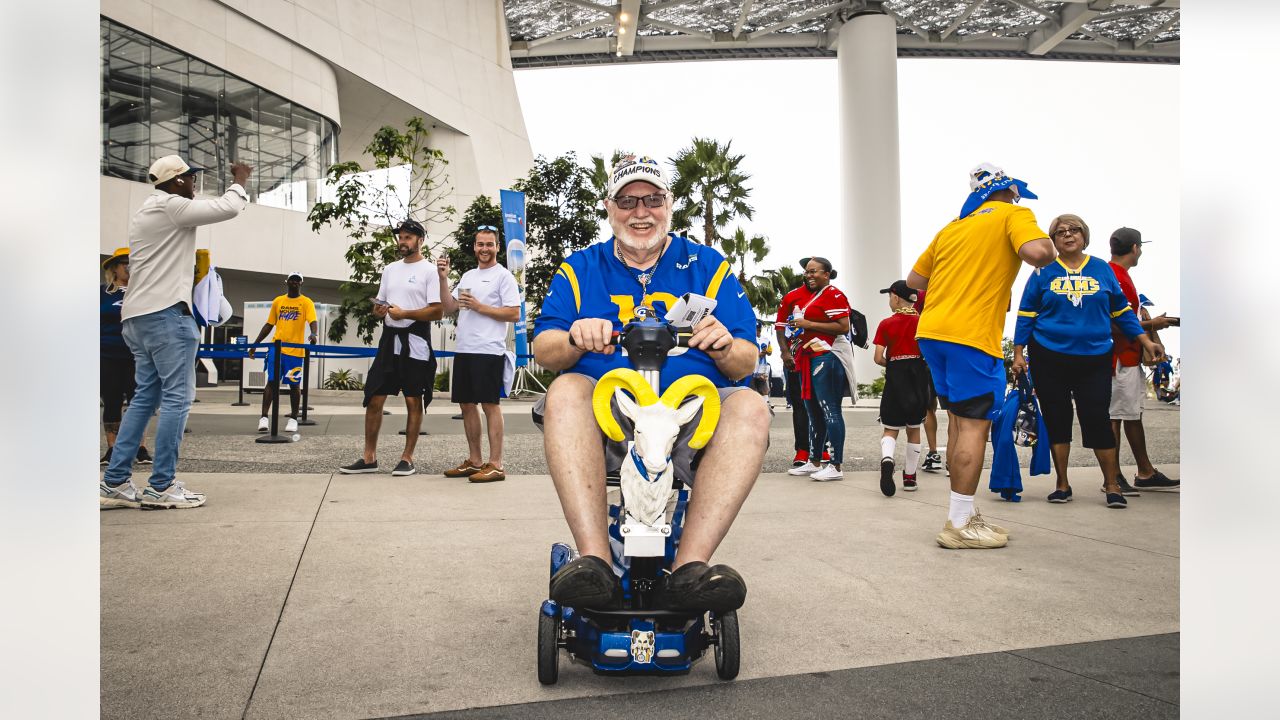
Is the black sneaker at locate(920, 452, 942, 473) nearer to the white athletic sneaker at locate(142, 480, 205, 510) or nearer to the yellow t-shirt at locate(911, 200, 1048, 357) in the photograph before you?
the yellow t-shirt at locate(911, 200, 1048, 357)

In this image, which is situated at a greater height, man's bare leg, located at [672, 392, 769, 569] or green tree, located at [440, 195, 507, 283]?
green tree, located at [440, 195, 507, 283]

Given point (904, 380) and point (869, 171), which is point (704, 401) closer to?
point (904, 380)

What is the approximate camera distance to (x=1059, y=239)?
5.23 metres

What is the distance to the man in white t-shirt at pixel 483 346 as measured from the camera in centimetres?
619

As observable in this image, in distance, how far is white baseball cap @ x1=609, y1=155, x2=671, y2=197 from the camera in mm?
2820

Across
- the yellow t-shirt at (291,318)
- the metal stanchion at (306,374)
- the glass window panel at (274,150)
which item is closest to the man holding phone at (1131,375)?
the metal stanchion at (306,374)

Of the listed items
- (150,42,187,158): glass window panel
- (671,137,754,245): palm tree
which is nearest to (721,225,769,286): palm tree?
(671,137,754,245): palm tree

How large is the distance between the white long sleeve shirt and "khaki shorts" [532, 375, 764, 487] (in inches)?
117

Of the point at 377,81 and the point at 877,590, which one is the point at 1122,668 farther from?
the point at 377,81

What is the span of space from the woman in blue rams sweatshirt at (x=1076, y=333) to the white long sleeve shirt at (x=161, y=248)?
4.92 m

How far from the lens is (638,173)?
2.82 metres

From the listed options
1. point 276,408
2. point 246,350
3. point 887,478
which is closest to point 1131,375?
point 887,478

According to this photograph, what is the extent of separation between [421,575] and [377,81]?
86.7ft
